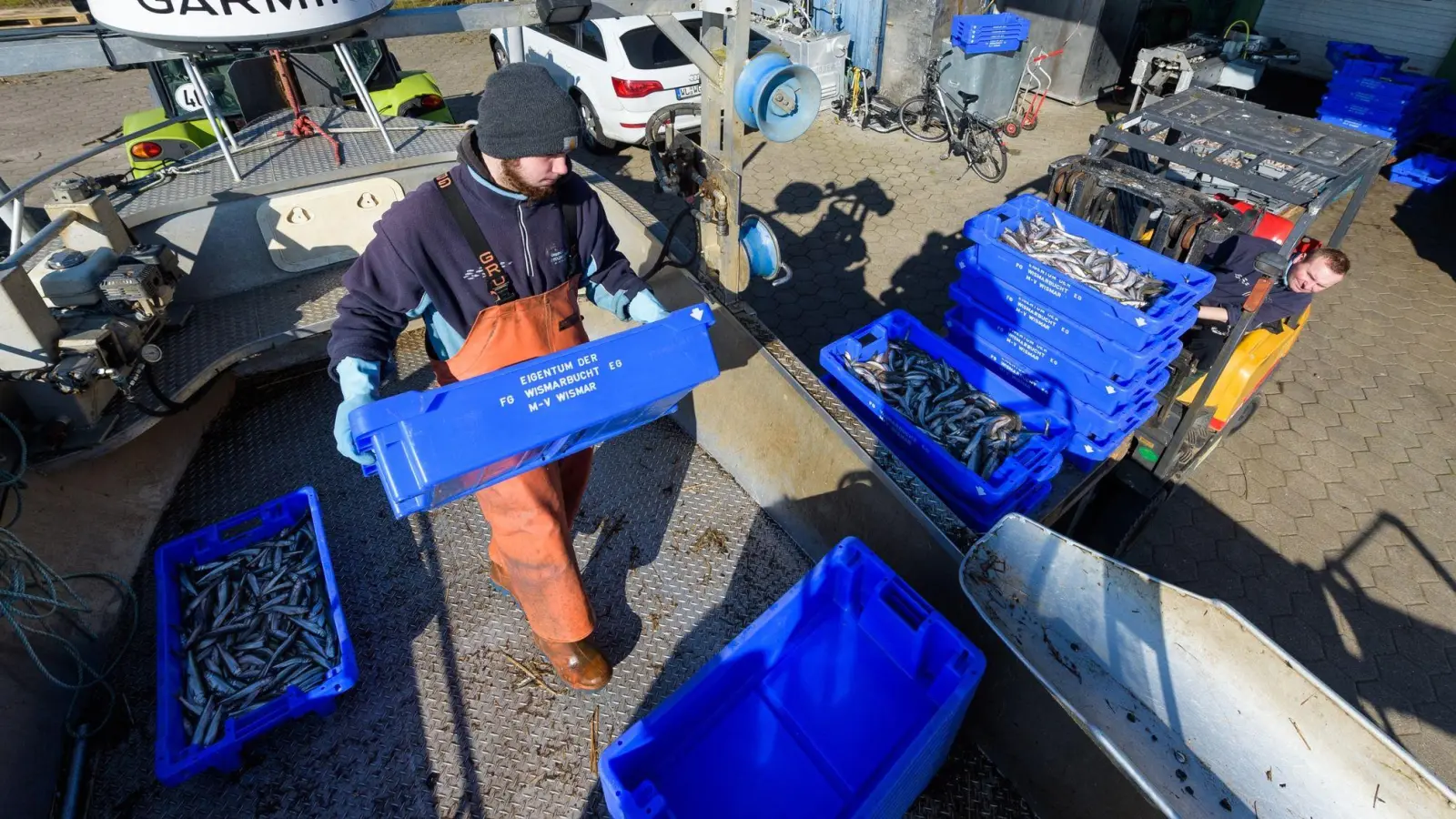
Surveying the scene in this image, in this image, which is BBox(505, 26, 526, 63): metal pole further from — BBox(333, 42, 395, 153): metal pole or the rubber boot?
the rubber boot

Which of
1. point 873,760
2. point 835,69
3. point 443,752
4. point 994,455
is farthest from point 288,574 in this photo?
point 835,69

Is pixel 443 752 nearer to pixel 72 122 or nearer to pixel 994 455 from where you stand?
pixel 994 455

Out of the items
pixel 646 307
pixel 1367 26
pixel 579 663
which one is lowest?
pixel 579 663

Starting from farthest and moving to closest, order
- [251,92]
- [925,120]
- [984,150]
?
[925,120]
[984,150]
[251,92]

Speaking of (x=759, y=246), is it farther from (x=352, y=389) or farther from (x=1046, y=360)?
(x=352, y=389)

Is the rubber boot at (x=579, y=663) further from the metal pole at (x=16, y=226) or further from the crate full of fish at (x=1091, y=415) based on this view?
the metal pole at (x=16, y=226)

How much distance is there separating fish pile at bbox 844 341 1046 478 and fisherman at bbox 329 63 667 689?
5.39 feet

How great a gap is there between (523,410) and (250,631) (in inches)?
80.4

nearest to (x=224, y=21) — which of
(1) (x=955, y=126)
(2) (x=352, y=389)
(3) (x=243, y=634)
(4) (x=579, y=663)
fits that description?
(2) (x=352, y=389)

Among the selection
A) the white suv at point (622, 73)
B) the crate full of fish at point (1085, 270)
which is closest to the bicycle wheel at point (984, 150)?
the white suv at point (622, 73)

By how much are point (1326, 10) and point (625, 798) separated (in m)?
16.4

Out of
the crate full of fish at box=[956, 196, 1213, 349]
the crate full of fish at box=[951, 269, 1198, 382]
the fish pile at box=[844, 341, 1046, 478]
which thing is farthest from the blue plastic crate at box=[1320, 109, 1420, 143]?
the fish pile at box=[844, 341, 1046, 478]

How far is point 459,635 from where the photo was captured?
343 cm

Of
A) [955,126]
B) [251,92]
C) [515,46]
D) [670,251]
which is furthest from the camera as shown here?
[955,126]
